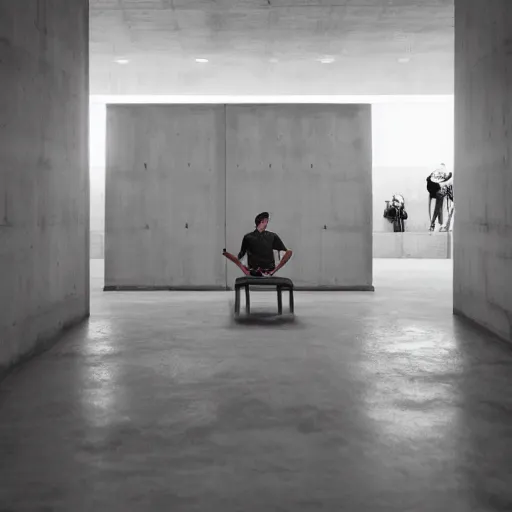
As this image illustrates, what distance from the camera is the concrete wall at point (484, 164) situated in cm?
665

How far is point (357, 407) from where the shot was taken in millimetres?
4316

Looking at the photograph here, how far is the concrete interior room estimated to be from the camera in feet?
10.8

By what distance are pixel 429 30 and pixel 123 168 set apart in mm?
6124

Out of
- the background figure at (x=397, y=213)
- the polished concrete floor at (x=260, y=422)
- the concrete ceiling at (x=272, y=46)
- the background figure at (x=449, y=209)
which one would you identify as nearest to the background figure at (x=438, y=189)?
the background figure at (x=449, y=209)

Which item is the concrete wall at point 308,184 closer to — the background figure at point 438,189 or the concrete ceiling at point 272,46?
the concrete ceiling at point 272,46

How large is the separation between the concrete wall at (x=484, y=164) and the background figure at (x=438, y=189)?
1370 centimetres

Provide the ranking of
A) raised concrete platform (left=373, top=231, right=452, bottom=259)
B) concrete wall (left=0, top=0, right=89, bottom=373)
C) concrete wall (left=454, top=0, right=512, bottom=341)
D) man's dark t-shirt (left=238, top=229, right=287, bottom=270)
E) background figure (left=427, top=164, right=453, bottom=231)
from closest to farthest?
concrete wall (left=0, top=0, right=89, bottom=373), concrete wall (left=454, top=0, right=512, bottom=341), man's dark t-shirt (left=238, top=229, right=287, bottom=270), raised concrete platform (left=373, top=231, right=452, bottom=259), background figure (left=427, top=164, right=453, bottom=231)

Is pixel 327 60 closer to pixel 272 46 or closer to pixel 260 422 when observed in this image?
pixel 272 46

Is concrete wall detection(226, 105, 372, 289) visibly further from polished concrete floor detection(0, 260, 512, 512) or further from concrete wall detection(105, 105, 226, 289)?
polished concrete floor detection(0, 260, 512, 512)

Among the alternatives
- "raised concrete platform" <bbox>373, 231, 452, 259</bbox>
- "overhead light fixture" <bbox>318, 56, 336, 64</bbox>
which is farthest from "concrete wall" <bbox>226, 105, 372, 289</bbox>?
"raised concrete platform" <bbox>373, 231, 452, 259</bbox>

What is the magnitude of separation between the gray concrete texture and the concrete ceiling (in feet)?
4.95

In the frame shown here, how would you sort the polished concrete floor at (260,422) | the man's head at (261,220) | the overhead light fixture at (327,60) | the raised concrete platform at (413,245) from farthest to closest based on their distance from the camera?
the raised concrete platform at (413,245) < the overhead light fixture at (327,60) < the man's head at (261,220) < the polished concrete floor at (260,422)

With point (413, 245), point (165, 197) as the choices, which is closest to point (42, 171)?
point (165, 197)

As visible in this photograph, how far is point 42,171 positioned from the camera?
6133mm
